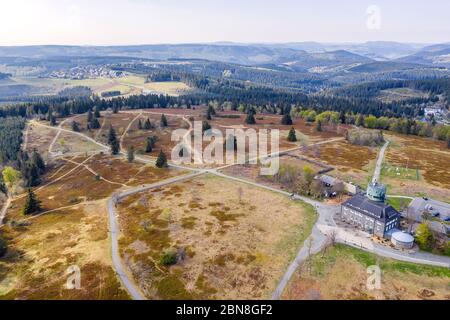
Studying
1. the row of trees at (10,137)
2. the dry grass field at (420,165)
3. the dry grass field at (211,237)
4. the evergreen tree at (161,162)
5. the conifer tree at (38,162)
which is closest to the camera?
the dry grass field at (211,237)

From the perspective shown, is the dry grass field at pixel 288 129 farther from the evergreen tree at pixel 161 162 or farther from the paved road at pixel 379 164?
the evergreen tree at pixel 161 162

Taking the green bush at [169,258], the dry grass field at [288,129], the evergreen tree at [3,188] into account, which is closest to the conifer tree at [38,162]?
the evergreen tree at [3,188]

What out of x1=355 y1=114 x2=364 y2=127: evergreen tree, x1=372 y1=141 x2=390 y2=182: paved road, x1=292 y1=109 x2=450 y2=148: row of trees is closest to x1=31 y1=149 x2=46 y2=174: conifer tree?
x1=372 y1=141 x2=390 y2=182: paved road

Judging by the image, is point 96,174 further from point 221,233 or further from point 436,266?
point 436,266

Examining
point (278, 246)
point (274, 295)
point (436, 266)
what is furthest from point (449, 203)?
point (274, 295)

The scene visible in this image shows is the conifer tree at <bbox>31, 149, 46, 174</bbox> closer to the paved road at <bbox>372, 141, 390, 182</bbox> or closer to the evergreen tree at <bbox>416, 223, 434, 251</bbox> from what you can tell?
the paved road at <bbox>372, 141, 390, 182</bbox>

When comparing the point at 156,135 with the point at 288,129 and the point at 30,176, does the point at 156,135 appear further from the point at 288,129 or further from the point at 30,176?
the point at 288,129

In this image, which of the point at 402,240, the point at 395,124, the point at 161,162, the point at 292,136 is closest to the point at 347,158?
the point at 292,136

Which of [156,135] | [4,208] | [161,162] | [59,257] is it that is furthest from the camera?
[156,135]
